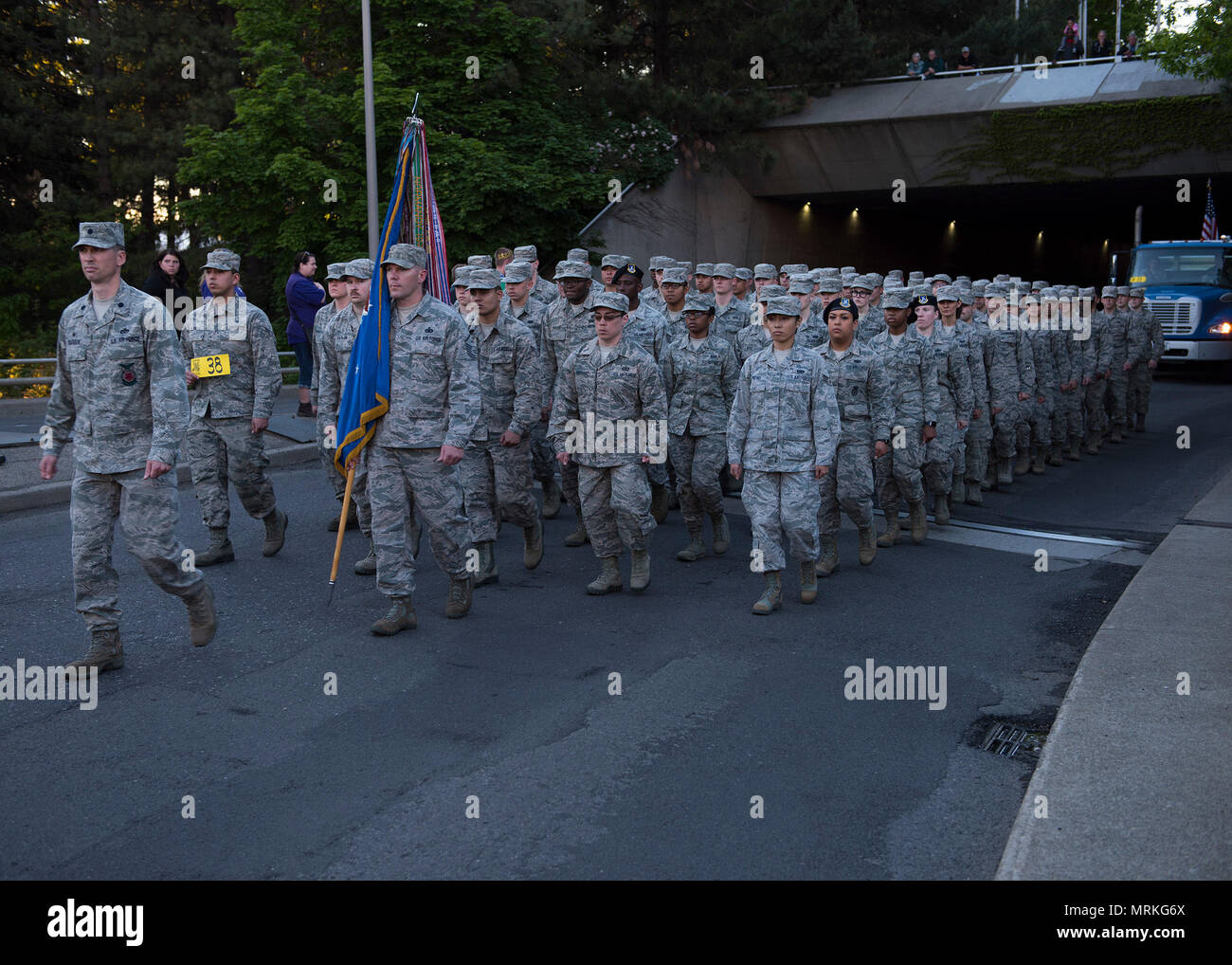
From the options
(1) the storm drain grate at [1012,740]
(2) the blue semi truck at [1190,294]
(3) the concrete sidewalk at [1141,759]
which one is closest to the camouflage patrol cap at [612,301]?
(3) the concrete sidewalk at [1141,759]

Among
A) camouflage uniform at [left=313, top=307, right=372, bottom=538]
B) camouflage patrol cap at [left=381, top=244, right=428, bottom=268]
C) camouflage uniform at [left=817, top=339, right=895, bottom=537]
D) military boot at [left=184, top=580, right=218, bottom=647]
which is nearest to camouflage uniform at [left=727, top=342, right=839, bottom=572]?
camouflage uniform at [left=817, top=339, right=895, bottom=537]

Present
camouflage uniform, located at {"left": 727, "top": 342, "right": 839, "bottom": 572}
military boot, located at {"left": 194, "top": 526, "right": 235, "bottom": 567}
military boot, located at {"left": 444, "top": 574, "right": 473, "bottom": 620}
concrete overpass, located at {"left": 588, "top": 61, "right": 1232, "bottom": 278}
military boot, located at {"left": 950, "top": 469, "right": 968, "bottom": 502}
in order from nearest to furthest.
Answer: military boot, located at {"left": 444, "top": 574, "right": 473, "bottom": 620} < camouflage uniform, located at {"left": 727, "top": 342, "right": 839, "bottom": 572} < military boot, located at {"left": 194, "top": 526, "right": 235, "bottom": 567} < military boot, located at {"left": 950, "top": 469, "right": 968, "bottom": 502} < concrete overpass, located at {"left": 588, "top": 61, "right": 1232, "bottom": 278}

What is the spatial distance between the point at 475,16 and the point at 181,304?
13761 millimetres

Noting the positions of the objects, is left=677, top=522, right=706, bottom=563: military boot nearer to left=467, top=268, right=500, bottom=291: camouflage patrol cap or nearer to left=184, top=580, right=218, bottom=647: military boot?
left=467, top=268, right=500, bottom=291: camouflage patrol cap

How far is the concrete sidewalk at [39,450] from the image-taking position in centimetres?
1164

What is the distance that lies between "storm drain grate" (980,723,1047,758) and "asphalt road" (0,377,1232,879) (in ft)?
0.32

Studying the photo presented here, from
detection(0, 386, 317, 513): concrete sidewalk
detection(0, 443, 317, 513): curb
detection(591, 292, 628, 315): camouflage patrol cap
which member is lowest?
detection(0, 443, 317, 513): curb

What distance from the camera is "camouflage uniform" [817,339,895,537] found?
31.1 feet

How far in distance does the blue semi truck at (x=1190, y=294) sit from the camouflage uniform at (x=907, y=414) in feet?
67.3

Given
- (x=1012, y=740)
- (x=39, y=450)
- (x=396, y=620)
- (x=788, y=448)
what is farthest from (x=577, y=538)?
(x=39, y=450)

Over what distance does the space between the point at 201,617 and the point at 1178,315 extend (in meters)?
27.5

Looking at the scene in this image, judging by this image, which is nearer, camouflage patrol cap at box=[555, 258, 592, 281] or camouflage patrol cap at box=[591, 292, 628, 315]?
camouflage patrol cap at box=[591, 292, 628, 315]

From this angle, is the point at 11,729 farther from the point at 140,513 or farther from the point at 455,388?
the point at 455,388

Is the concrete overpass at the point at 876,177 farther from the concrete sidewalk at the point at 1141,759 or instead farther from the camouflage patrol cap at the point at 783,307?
the concrete sidewalk at the point at 1141,759
